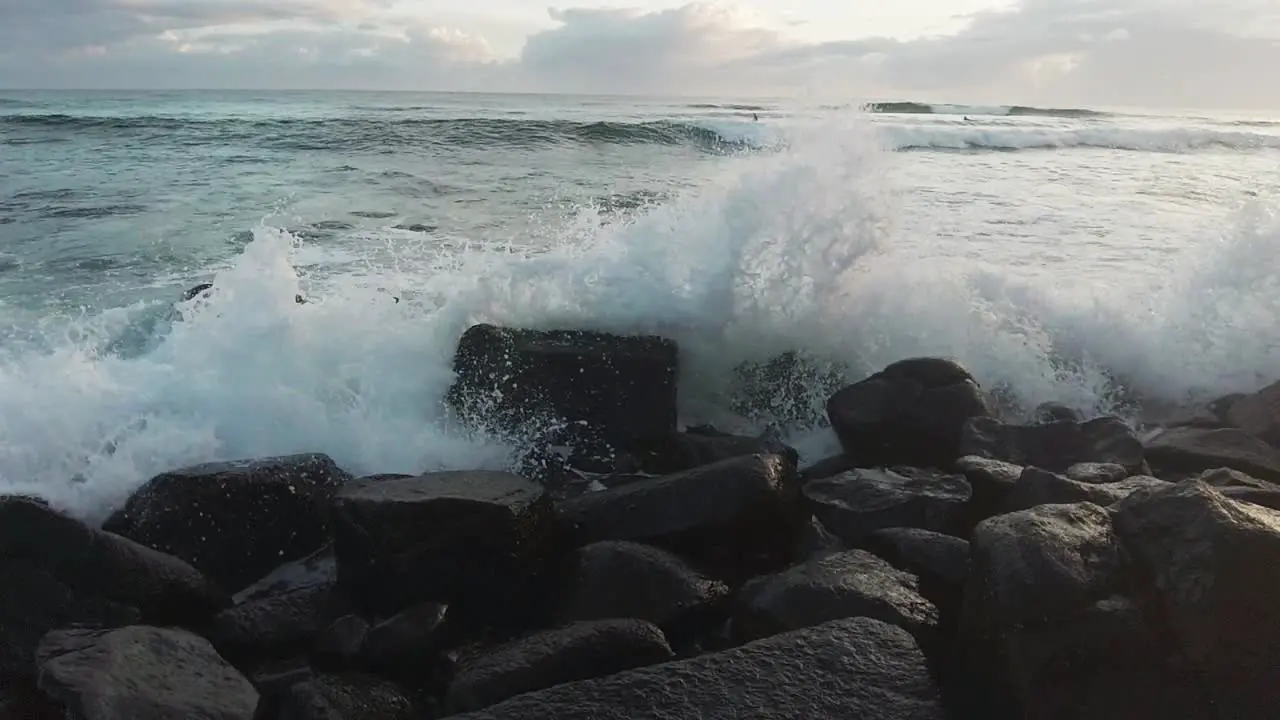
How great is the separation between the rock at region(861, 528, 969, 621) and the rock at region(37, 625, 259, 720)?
2.07m

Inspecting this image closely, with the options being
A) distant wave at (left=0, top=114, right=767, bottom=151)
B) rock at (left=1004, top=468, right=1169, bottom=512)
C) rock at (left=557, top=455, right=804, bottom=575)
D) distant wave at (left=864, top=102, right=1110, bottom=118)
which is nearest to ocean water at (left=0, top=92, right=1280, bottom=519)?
rock at (left=557, top=455, right=804, bottom=575)

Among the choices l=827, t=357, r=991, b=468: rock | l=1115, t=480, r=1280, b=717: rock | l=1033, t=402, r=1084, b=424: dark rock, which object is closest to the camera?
l=1115, t=480, r=1280, b=717: rock

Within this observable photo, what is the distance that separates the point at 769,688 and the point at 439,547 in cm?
136

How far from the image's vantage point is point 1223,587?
2.30 metres

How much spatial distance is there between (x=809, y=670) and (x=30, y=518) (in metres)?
2.56

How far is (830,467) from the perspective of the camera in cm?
454

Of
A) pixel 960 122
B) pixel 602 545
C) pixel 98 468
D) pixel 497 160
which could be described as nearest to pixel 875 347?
pixel 602 545

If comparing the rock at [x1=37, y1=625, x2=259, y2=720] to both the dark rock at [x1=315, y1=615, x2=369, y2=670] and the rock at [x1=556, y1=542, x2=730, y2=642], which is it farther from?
the rock at [x1=556, y1=542, x2=730, y2=642]

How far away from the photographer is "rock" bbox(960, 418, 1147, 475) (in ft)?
14.3

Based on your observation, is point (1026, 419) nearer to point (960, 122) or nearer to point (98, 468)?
point (98, 468)

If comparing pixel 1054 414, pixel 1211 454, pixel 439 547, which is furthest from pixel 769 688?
pixel 1054 414

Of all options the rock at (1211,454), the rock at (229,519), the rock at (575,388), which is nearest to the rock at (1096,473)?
the rock at (1211,454)

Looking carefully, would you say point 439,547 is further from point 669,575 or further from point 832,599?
point 832,599

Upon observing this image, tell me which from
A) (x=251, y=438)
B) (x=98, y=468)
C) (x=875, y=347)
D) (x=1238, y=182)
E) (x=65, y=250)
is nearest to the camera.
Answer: (x=98, y=468)
